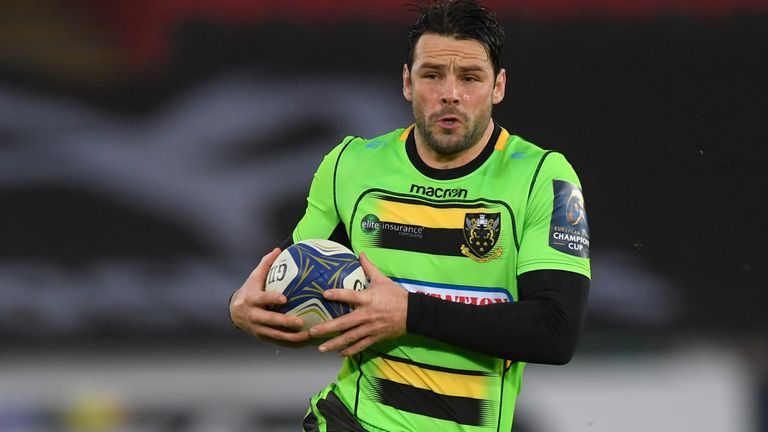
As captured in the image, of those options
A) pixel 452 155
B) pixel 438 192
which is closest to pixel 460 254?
pixel 438 192

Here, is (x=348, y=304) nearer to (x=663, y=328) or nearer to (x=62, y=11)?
(x=663, y=328)

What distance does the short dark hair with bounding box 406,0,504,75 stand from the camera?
2.99m

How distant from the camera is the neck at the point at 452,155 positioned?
10.00 ft

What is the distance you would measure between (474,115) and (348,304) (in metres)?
0.69

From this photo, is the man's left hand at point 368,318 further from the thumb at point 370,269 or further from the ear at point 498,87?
the ear at point 498,87

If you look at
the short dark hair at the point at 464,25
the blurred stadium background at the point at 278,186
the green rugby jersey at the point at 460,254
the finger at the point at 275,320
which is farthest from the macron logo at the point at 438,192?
the blurred stadium background at the point at 278,186

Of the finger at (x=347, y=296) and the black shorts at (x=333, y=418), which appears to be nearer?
the finger at (x=347, y=296)

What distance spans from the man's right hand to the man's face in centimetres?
67

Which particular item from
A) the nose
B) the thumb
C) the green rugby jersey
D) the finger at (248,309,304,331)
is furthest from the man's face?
the finger at (248,309,304,331)

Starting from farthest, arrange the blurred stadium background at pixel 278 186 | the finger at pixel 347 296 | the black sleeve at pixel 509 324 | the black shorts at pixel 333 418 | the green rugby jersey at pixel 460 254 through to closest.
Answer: the blurred stadium background at pixel 278 186, the black shorts at pixel 333 418, the green rugby jersey at pixel 460 254, the black sleeve at pixel 509 324, the finger at pixel 347 296

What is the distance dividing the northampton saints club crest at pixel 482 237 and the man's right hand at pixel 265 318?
1.77ft

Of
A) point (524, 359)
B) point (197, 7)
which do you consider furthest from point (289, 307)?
point (197, 7)

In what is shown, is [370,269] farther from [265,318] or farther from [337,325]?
[265,318]

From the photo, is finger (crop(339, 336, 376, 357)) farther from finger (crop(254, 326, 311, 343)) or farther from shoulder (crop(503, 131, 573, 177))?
shoulder (crop(503, 131, 573, 177))
